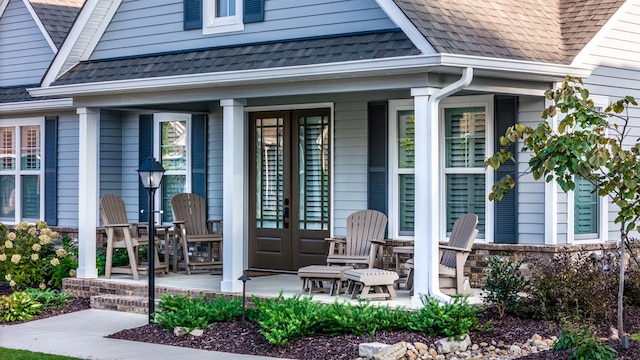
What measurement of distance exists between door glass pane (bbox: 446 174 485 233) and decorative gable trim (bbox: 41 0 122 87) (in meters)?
5.46

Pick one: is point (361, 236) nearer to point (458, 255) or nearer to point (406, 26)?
point (458, 255)

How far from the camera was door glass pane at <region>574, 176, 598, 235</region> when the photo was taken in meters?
12.3

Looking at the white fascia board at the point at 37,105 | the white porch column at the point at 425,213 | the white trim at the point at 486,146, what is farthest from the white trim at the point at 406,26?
the white fascia board at the point at 37,105

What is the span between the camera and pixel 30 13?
56.5ft

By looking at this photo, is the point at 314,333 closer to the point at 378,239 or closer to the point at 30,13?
the point at 378,239

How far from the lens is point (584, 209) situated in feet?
40.9

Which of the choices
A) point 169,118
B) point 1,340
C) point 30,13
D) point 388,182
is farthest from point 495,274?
point 30,13

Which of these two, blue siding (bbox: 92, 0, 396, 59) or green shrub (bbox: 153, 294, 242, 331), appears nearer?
green shrub (bbox: 153, 294, 242, 331)

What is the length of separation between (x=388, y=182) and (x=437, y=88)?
255 cm

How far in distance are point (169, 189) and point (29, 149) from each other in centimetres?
325

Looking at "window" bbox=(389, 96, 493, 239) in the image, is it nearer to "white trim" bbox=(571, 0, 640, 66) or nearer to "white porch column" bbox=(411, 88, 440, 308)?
"white trim" bbox=(571, 0, 640, 66)

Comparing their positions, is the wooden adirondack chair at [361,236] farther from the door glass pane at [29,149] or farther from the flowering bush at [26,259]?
the door glass pane at [29,149]

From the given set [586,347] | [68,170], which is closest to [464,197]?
[586,347]

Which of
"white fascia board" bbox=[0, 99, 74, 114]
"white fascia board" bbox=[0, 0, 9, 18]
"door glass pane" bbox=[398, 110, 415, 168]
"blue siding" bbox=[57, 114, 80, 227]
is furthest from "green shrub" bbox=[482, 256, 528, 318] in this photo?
"white fascia board" bbox=[0, 0, 9, 18]
